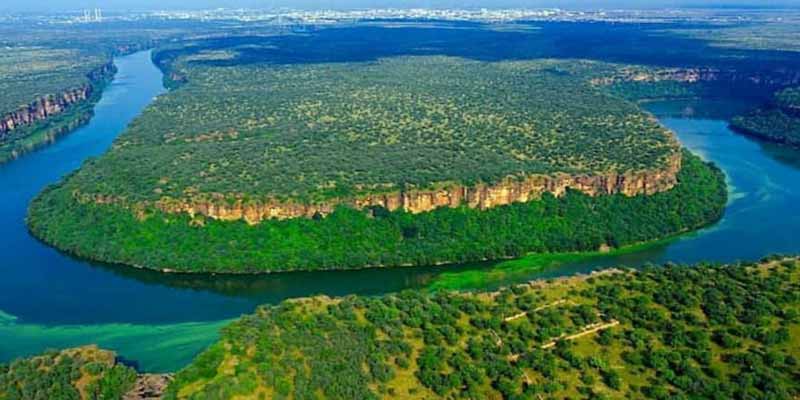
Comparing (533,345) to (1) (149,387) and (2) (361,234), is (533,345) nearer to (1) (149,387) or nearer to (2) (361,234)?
(1) (149,387)

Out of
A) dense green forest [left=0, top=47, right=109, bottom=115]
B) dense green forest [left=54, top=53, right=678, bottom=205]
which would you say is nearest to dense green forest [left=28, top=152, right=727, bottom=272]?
dense green forest [left=54, top=53, right=678, bottom=205]

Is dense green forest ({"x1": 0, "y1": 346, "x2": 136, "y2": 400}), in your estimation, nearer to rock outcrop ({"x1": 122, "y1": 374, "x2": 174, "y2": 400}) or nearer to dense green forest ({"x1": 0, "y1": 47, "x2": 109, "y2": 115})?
rock outcrop ({"x1": 122, "y1": 374, "x2": 174, "y2": 400})

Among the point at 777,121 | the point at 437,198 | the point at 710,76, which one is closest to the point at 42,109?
the point at 437,198

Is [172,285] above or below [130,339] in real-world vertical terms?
above

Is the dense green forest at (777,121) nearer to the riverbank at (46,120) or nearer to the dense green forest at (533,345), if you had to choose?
the dense green forest at (533,345)

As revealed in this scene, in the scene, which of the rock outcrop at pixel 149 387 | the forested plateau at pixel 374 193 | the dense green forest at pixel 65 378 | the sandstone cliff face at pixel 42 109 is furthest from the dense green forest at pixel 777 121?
the sandstone cliff face at pixel 42 109
